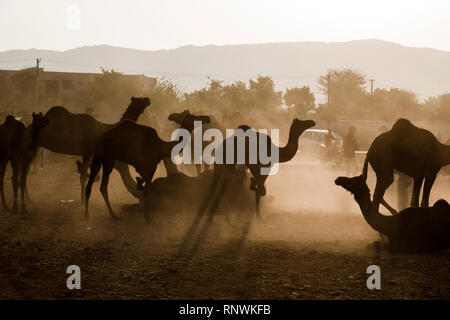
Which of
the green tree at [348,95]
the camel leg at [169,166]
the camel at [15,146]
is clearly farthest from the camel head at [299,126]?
the green tree at [348,95]

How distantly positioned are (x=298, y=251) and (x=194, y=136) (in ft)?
27.8

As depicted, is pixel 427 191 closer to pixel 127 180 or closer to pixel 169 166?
pixel 169 166

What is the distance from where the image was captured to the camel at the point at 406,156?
32.6ft

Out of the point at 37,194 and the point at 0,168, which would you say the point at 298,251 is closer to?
the point at 0,168

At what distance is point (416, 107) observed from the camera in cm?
9800

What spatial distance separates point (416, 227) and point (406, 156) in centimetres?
194

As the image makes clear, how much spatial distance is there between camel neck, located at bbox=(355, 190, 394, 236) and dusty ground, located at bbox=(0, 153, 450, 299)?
36cm

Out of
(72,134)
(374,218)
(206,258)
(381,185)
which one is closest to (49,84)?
(72,134)

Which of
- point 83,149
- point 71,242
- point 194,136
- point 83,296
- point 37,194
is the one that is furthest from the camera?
point 194,136

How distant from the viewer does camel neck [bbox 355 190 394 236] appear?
8.60 meters

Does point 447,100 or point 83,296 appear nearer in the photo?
point 83,296

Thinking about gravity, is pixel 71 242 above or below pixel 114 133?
below

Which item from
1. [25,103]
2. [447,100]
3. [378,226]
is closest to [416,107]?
[447,100]
